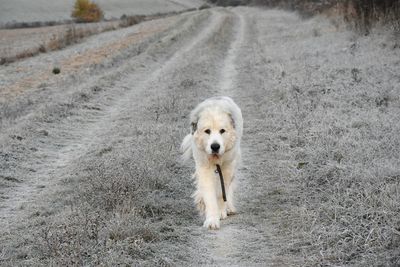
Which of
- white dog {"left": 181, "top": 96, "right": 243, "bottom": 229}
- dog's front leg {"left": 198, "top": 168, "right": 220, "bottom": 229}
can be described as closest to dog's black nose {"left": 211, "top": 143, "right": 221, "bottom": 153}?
white dog {"left": 181, "top": 96, "right": 243, "bottom": 229}

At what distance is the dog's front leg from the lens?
645 centimetres

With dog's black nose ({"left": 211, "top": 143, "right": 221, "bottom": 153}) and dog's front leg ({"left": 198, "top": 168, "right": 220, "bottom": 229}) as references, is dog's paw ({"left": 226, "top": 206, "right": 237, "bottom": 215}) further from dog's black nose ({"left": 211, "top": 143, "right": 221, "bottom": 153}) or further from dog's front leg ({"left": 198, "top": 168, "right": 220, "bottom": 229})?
dog's black nose ({"left": 211, "top": 143, "right": 221, "bottom": 153})

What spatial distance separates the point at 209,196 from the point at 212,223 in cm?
39

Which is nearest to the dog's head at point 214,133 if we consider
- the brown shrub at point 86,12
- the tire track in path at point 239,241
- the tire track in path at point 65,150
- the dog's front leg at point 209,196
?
the dog's front leg at point 209,196

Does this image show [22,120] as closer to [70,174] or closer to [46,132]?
[46,132]

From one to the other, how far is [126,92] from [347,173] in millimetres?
10131

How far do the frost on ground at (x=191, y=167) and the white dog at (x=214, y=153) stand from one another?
24 cm

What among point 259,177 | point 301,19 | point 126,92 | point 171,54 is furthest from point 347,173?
point 301,19

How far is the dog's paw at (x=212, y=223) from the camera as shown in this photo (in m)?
6.40

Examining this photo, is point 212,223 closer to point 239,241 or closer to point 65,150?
point 239,241

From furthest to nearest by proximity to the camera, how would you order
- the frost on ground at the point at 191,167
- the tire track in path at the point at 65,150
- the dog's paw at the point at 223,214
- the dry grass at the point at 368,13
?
the dry grass at the point at 368,13 → the tire track in path at the point at 65,150 → the dog's paw at the point at 223,214 → the frost on ground at the point at 191,167

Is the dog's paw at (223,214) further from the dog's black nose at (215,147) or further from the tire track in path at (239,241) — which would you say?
the dog's black nose at (215,147)

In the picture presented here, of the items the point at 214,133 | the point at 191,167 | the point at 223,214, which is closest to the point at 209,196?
the point at 223,214

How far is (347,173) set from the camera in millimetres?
6914
